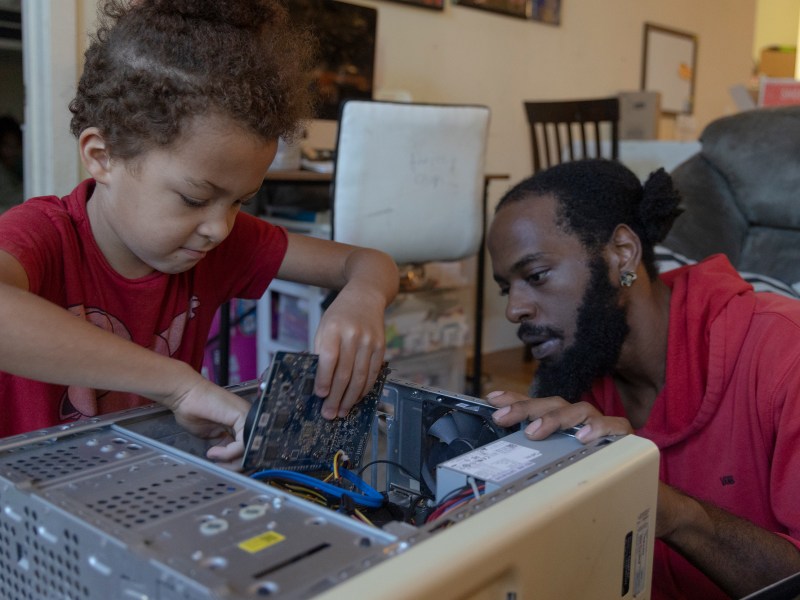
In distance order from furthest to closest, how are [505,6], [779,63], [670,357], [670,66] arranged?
[779,63]
[670,66]
[505,6]
[670,357]

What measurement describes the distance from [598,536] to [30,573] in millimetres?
367

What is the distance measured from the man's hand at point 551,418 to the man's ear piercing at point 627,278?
50cm

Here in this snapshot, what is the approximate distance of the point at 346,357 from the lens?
0.69m

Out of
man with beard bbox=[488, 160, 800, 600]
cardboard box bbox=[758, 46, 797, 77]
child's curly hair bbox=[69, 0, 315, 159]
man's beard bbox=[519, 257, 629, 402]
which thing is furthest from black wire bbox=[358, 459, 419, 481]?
cardboard box bbox=[758, 46, 797, 77]

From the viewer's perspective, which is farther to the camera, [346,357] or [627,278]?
[627,278]

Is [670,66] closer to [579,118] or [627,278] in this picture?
[579,118]

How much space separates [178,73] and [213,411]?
34cm

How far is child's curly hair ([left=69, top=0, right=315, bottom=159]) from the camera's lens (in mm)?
776

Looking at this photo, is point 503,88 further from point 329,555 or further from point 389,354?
point 329,555

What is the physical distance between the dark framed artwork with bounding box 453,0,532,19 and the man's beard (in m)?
2.24

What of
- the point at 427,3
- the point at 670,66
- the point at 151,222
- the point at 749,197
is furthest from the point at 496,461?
the point at 670,66

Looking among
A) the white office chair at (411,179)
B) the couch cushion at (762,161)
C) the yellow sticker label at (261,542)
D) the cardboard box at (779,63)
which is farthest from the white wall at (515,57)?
the yellow sticker label at (261,542)

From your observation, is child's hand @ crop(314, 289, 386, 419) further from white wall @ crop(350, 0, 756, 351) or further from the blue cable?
white wall @ crop(350, 0, 756, 351)

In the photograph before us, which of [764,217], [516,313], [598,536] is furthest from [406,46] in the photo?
[598,536]
